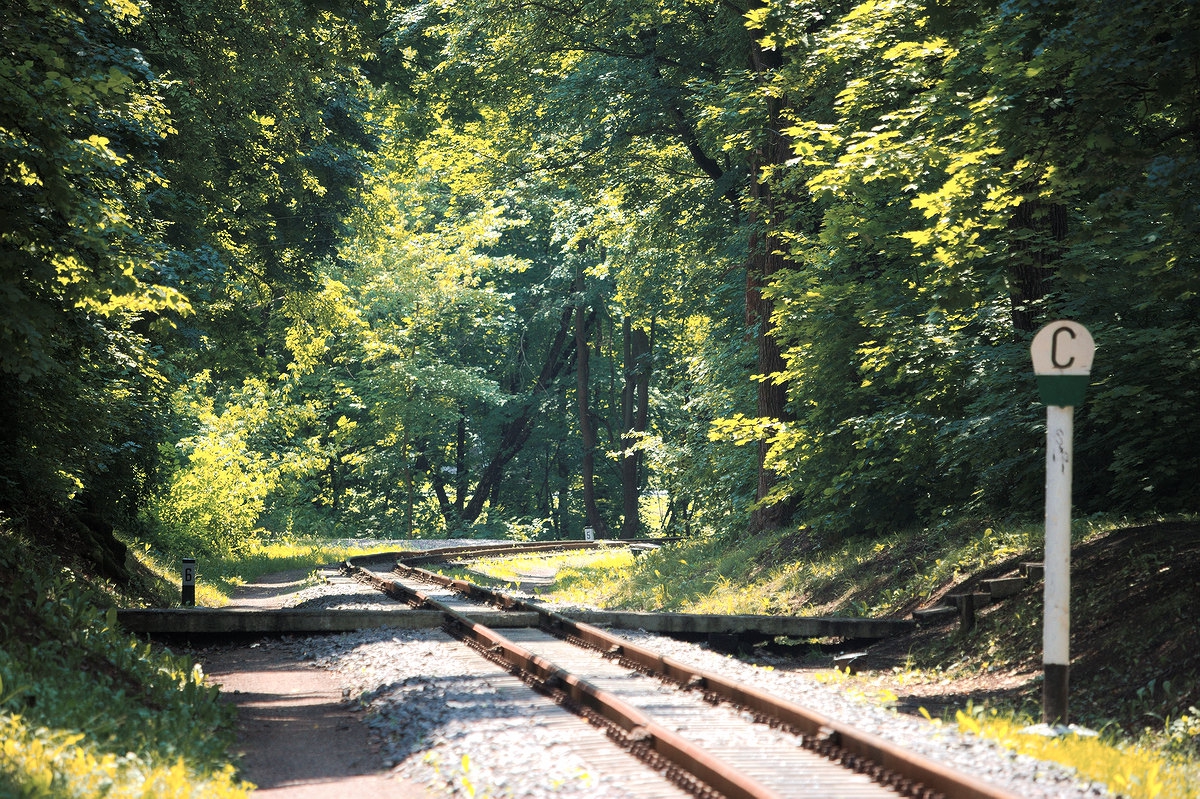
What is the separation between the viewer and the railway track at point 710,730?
19.5 ft

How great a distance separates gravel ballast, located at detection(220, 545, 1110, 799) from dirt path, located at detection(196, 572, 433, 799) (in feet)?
0.54

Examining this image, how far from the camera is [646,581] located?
22.9 m

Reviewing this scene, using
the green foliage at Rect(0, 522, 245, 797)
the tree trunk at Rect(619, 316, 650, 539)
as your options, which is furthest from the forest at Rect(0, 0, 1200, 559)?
the tree trunk at Rect(619, 316, 650, 539)

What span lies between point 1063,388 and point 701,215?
800 inches

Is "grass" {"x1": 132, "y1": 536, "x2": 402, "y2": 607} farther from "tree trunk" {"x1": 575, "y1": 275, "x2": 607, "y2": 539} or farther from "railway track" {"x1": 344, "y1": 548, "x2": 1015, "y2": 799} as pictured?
"tree trunk" {"x1": 575, "y1": 275, "x2": 607, "y2": 539}

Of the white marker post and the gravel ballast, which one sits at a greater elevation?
the white marker post

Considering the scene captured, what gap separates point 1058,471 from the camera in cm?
750

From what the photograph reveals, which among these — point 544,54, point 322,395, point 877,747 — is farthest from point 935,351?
point 322,395

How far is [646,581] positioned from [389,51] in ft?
45.0

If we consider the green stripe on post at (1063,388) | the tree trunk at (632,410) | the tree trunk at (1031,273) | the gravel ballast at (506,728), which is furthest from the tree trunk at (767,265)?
the tree trunk at (632,410)

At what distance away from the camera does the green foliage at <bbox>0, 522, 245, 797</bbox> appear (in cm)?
574

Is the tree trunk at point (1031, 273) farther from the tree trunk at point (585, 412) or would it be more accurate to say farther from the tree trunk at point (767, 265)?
the tree trunk at point (585, 412)

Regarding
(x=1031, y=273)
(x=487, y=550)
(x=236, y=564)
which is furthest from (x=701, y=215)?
(x=487, y=550)

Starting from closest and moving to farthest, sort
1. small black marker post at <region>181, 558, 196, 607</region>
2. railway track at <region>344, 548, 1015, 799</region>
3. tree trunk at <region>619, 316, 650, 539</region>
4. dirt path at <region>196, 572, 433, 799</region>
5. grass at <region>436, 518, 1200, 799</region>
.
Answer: railway track at <region>344, 548, 1015, 799</region>, dirt path at <region>196, 572, 433, 799</region>, grass at <region>436, 518, 1200, 799</region>, small black marker post at <region>181, 558, 196, 607</region>, tree trunk at <region>619, 316, 650, 539</region>
